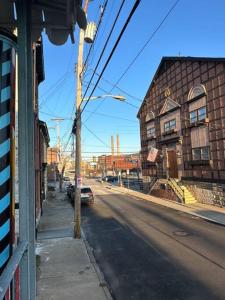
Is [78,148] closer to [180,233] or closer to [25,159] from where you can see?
[180,233]

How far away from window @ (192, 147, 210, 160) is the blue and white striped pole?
23.9 metres

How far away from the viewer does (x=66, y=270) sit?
31.5 feet

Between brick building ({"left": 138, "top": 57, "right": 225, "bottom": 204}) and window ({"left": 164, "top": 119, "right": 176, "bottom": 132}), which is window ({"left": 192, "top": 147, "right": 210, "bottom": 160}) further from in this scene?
window ({"left": 164, "top": 119, "right": 176, "bottom": 132})

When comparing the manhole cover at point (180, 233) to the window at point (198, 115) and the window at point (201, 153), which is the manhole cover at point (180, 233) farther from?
the window at point (198, 115)

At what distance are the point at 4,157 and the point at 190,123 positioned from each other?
26.0 metres

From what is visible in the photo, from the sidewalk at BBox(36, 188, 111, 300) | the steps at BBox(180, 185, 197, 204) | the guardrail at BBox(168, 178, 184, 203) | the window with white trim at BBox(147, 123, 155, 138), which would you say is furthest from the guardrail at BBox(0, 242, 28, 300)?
the window with white trim at BBox(147, 123, 155, 138)

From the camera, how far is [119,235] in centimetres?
1498

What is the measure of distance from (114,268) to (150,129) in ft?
94.7

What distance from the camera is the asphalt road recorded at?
26.5 ft

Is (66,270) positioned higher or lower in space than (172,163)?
lower

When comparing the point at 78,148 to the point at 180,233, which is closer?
the point at 180,233

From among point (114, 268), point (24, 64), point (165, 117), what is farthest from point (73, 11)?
point (165, 117)

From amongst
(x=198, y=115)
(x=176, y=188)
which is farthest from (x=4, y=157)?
(x=176, y=188)

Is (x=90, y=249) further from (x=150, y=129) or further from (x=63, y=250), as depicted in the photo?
(x=150, y=129)
